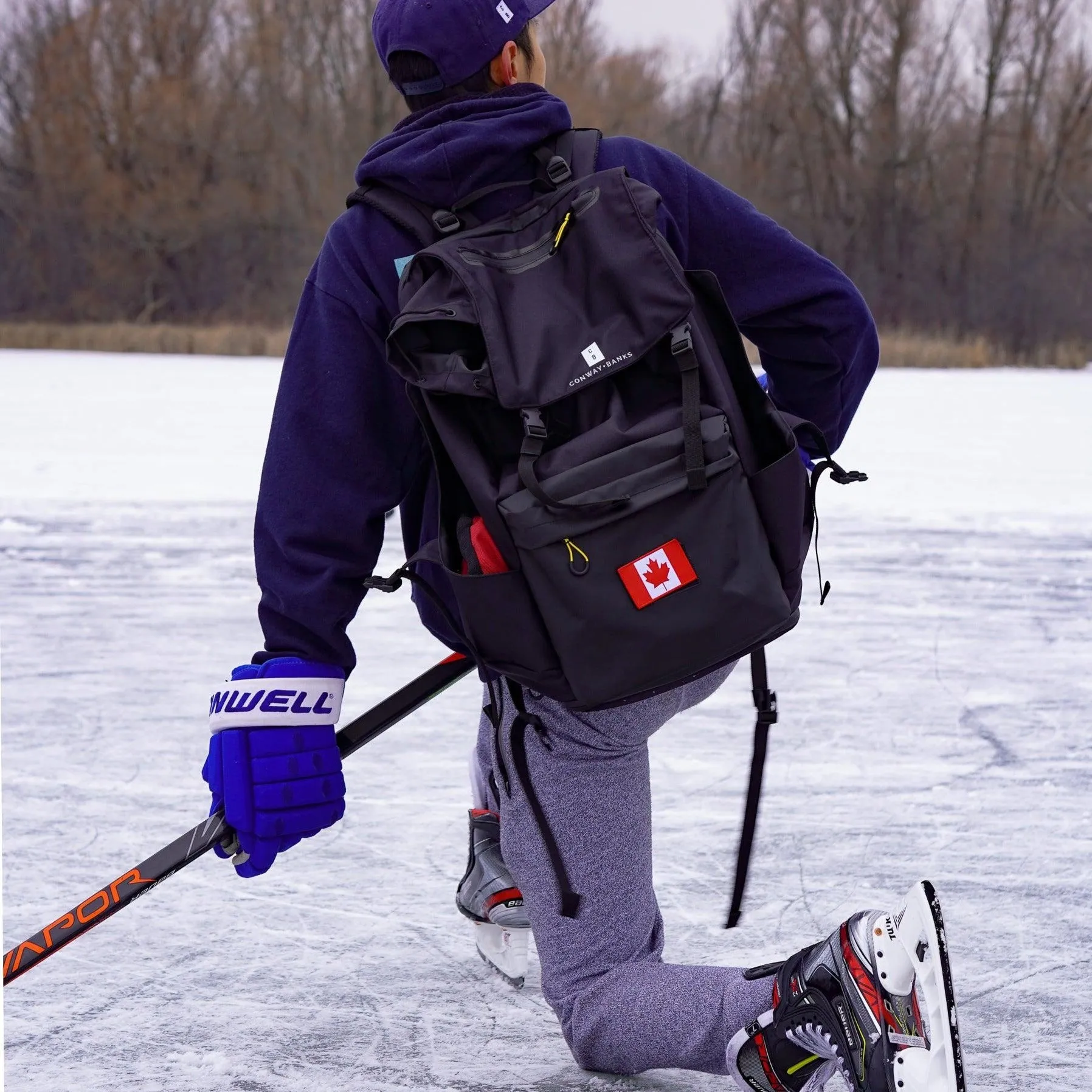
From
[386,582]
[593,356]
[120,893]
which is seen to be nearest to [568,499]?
[593,356]

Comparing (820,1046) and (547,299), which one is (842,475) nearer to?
(547,299)

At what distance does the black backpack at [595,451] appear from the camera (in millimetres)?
1406

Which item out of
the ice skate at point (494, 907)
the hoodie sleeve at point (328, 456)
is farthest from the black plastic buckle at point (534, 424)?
the ice skate at point (494, 907)

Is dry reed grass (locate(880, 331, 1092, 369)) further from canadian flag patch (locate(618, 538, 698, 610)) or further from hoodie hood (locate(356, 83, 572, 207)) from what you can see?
canadian flag patch (locate(618, 538, 698, 610))

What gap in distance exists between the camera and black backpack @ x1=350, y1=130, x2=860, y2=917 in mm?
1406

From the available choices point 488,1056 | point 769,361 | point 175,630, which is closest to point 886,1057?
point 488,1056

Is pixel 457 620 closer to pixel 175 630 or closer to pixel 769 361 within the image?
pixel 769 361

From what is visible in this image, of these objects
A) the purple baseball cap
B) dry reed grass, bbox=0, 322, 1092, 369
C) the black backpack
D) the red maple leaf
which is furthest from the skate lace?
dry reed grass, bbox=0, 322, 1092, 369

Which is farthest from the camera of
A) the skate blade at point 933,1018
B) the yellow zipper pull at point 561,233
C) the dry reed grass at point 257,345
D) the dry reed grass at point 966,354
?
the dry reed grass at point 257,345

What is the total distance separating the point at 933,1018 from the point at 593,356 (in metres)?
0.77

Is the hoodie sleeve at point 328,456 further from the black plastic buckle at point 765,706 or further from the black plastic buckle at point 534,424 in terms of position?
the black plastic buckle at point 765,706

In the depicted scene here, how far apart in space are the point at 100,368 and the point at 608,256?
1677cm

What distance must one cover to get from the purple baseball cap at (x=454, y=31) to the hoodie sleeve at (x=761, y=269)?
0.18 metres

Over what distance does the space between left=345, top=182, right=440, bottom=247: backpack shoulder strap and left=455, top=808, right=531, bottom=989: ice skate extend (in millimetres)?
961
